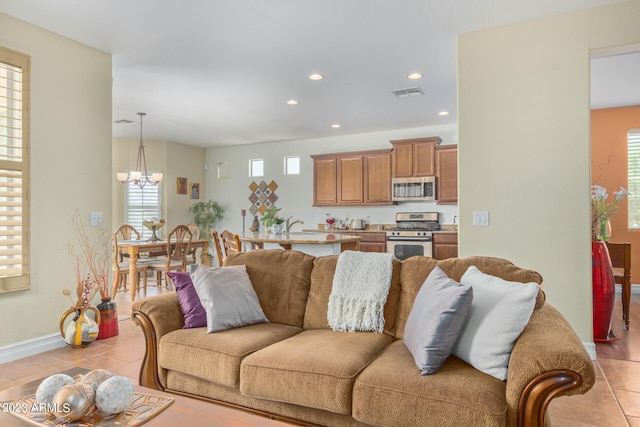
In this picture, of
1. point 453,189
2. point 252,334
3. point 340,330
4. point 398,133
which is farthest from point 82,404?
point 398,133

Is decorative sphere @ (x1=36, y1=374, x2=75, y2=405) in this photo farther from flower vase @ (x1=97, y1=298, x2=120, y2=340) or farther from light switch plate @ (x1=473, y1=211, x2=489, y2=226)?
light switch plate @ (x1=473, y1=211, x2=489, y2=226)

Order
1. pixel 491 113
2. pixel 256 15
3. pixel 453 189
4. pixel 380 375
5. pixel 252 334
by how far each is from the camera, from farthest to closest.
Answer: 1. pixel 453 189
2. pixel 491 113
3. pixel 256 15
4. pixel 252 334
5. pixel 380 375

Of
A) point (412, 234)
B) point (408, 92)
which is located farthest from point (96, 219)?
point (412, 234)

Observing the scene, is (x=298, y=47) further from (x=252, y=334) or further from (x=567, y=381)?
(x=567, y=381)

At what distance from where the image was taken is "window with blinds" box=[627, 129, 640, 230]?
5.96 m

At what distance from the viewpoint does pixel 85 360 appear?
329 centimetres

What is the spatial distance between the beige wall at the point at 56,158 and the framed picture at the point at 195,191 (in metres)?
5.01

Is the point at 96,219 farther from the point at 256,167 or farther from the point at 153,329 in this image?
the point at 256,167

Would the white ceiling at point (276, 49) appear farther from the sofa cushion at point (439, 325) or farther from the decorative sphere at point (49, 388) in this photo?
the decorative sphere at point (49, 388)

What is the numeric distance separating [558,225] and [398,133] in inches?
180

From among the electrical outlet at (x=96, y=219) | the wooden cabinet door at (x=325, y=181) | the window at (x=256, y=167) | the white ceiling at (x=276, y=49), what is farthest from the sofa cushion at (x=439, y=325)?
the window at (x=256, y=167)

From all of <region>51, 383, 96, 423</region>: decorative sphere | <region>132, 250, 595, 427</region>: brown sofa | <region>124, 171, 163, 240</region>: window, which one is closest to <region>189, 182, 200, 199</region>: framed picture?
<region>124, 171, 163, 240</region>: window

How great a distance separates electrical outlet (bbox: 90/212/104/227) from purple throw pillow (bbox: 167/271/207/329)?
1741 mm

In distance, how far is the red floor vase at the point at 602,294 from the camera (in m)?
3.62
